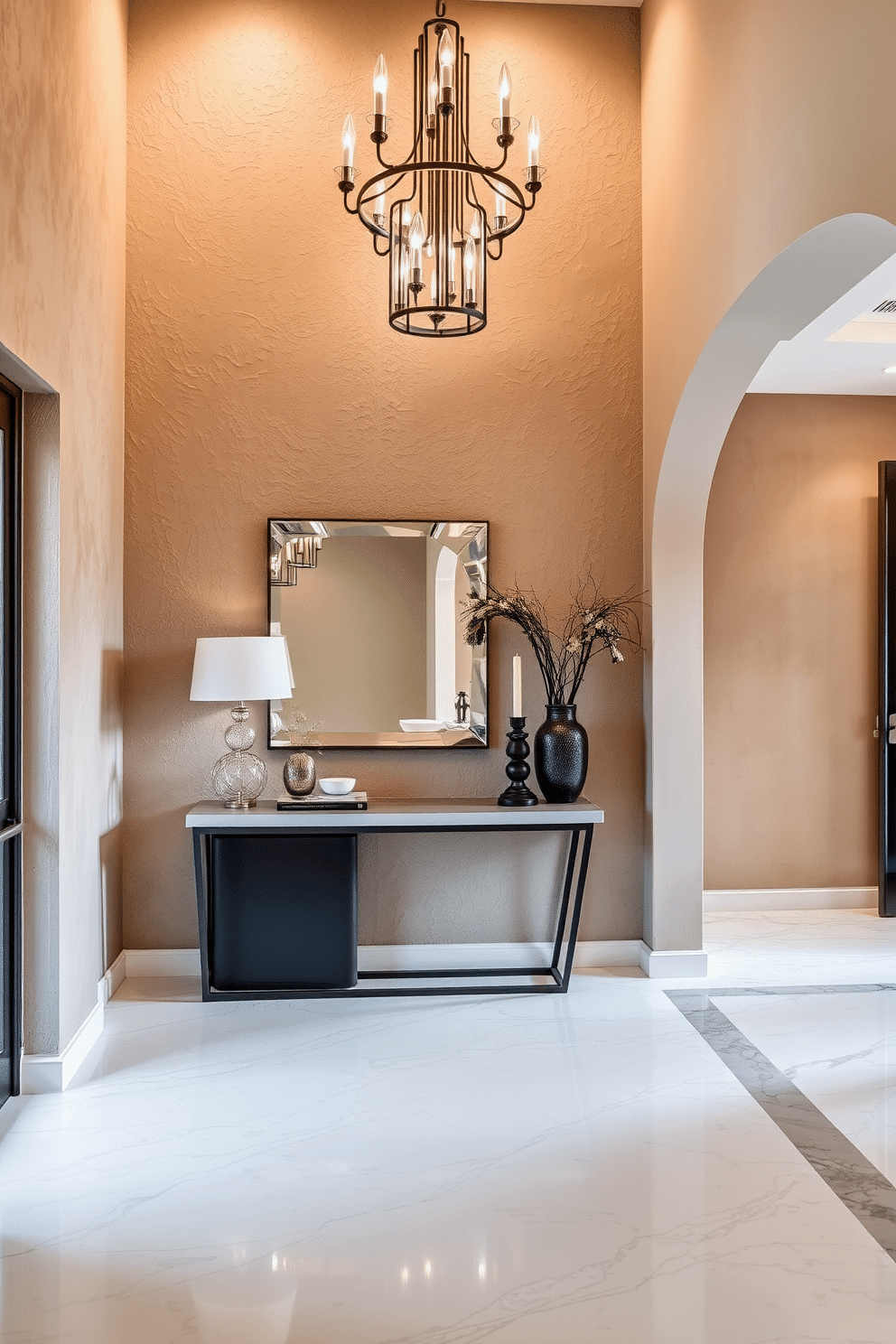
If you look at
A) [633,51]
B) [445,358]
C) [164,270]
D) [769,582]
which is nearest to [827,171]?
[445,358]

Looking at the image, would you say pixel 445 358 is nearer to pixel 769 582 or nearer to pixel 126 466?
pixel 126 466

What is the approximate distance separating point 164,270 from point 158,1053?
3.10 metres

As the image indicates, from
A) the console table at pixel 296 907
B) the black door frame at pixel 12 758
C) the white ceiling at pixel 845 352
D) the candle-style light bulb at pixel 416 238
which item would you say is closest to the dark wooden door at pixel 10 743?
the black door frame at pixel 12 758

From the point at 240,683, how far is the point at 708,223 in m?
2.39

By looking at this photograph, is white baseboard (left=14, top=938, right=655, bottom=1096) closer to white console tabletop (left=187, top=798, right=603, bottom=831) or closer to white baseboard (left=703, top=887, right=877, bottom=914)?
white console tabletop (left=187, top=798, right=603, bottom=831)

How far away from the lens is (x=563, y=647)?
473 centimetres

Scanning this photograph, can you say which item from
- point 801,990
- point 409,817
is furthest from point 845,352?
point 409,817

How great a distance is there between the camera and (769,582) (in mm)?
5820

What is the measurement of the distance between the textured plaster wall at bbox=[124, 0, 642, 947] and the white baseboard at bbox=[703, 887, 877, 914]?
123 cm

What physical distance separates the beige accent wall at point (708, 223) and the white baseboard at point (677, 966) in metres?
0.05

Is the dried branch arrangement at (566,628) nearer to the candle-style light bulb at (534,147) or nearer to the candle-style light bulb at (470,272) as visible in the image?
the candle-style light bulb at (470,272)

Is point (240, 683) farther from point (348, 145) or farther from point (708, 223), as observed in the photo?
point (708, 223)

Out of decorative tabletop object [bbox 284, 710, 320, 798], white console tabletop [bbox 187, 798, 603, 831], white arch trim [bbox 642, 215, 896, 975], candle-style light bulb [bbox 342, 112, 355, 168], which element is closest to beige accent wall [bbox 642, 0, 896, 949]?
white arch trim [bbox 642, 215, 896, 975]

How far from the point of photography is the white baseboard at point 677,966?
450 cm
